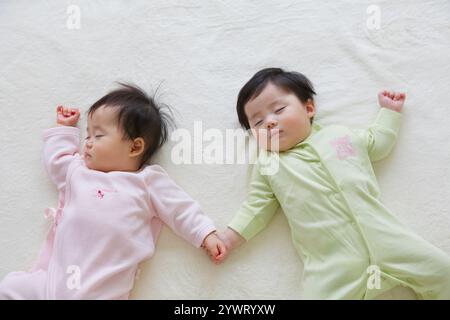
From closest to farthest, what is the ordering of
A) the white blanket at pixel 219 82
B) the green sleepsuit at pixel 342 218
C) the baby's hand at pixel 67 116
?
1. the green sleepsuit at pixel 342 218
2. the white blanket at pixel 219 82
3. the baby's hand at pixel 67 116

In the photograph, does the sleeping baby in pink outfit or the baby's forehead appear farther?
the baby's forehead

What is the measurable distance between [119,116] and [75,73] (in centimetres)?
28

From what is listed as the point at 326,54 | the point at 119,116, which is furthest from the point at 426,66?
the point at 119,116

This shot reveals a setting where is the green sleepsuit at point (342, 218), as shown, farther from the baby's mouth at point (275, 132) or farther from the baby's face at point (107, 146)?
the baby's face at point (107, 146)

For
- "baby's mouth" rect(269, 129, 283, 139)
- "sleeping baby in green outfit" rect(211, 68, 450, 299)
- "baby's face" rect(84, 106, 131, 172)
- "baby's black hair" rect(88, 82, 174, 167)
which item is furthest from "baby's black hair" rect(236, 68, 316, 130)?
"baby's face" rect(84, 106, 131, 172)

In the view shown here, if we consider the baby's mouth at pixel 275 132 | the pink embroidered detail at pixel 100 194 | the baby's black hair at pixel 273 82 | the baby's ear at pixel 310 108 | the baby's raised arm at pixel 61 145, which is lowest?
the pink embroidered detail at pixel 100 194

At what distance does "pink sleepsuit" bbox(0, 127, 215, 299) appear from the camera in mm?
1085

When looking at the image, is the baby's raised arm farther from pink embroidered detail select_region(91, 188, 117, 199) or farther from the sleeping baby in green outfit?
the sleeping baby in green outfit

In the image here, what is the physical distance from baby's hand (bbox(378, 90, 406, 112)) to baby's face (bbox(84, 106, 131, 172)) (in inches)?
26.2

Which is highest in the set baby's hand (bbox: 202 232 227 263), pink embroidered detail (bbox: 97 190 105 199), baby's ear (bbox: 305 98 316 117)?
baby's ear (bbox: 305 98 316 117)

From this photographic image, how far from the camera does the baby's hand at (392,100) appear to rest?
4.07 ft

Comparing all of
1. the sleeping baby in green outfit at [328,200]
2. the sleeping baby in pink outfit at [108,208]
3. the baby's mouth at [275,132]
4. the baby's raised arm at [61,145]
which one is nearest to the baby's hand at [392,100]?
the sleeping baby in green outfit at [328,200]

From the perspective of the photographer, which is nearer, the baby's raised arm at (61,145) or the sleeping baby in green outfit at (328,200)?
the sleeping baby in green outfit at (328,200)

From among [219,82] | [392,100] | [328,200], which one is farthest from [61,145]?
[392,100]
